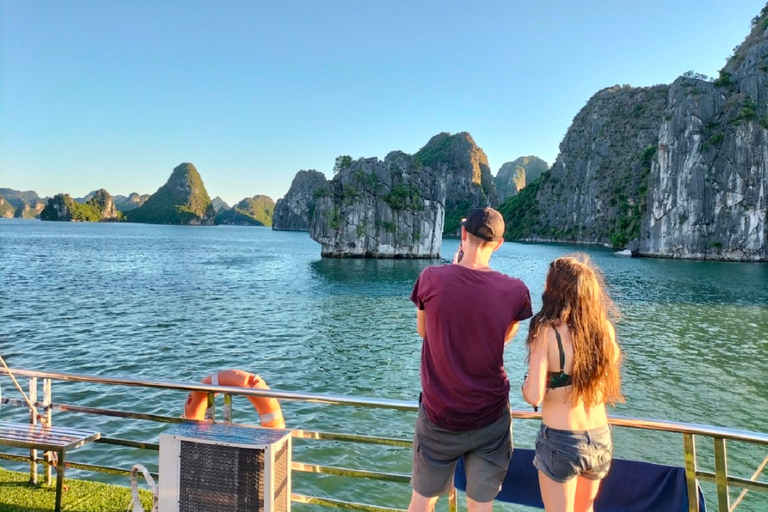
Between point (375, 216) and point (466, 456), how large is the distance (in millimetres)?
78526

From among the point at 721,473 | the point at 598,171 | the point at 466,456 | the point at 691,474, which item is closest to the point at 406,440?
the point at 466,456

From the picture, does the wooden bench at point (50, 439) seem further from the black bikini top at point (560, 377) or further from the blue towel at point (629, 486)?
the black bikini top at point (560, 377)

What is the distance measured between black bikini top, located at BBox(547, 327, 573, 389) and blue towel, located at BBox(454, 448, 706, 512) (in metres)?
0.72

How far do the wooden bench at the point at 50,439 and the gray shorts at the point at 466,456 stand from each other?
2.83 metres

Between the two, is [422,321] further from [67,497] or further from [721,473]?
[67,497]

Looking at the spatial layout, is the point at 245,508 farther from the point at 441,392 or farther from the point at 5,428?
the point at 5,428

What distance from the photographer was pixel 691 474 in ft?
9.98

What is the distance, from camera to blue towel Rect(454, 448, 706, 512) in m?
3.14

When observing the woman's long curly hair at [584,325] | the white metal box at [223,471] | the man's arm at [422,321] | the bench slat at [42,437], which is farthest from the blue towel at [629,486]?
the bench slat at [42,437]

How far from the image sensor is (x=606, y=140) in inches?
6083

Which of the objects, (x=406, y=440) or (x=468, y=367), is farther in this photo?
(x=406, y=440)

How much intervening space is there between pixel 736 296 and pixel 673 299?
5.59 metres

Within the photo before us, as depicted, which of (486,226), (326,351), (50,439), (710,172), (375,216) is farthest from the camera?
(710,172)

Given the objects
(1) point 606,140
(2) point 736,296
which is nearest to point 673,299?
(2) point 736,296
